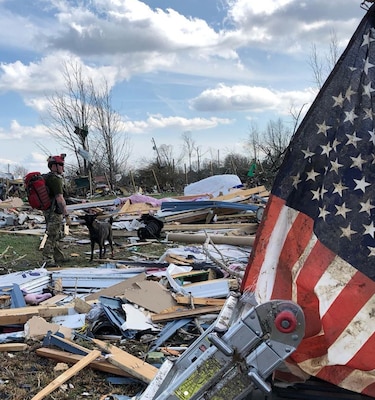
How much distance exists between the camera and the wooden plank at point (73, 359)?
4.32 meters

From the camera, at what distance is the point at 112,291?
6.50 metres

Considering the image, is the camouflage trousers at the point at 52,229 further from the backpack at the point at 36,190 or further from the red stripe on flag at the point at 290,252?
the red stripe on flag at the point at 290,252

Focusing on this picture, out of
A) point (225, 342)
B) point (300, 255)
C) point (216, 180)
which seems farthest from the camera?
point (216, 180)

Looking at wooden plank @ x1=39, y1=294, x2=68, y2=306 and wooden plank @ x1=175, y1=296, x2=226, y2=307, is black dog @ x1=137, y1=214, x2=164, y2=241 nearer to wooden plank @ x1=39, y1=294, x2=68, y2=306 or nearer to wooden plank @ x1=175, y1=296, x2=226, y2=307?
wooden plank @ x1=39, y1=294, x2=68, y2=306

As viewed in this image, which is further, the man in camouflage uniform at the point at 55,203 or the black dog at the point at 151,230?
the black dog at the point at 151,230

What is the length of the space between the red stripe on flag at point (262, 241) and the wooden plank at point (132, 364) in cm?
210

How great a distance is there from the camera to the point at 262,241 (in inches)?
94.8

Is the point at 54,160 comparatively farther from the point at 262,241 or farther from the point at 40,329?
the point at 262,241

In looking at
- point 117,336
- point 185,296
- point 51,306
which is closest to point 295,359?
point 117,336

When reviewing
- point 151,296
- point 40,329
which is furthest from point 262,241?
point 151,296

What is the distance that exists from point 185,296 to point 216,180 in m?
14.5

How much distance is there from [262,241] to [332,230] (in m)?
0.39

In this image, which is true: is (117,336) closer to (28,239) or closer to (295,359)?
(295,359)

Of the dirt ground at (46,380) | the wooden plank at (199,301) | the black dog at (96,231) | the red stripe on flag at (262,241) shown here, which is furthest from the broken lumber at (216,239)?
the red stripe on flag at (262,241)
